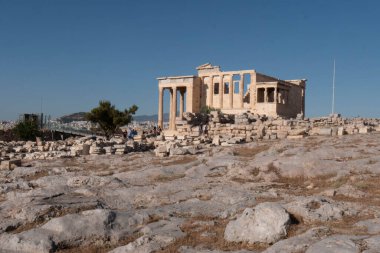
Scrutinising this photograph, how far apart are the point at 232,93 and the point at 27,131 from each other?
27.3m

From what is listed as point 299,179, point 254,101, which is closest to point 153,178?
point 299,179

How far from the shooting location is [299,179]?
474 inches

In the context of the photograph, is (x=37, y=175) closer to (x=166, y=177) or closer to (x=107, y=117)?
(x=166, y=177)

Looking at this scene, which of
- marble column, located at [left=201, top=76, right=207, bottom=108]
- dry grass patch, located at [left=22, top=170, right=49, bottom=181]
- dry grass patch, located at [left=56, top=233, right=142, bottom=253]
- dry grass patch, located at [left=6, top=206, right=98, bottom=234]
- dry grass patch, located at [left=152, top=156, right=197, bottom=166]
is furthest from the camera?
marble column, located at [left=201, top=76, right=207, bottom=108]

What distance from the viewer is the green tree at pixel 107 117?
48.4m

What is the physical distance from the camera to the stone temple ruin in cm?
5231

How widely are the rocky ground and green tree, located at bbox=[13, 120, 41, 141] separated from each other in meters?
39.2

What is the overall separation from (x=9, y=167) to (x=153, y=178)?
8.09m

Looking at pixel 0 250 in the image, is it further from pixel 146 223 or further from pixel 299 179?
pixel 299 179

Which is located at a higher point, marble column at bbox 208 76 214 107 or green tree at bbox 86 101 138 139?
marble column at bbox 208 76 214 107

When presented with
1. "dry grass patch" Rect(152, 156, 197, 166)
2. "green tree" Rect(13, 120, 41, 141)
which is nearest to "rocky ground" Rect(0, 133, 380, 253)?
"dry grass patch" Rect(152, 156, 197, 166)

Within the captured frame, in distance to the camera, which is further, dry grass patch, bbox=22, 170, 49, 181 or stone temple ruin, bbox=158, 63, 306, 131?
stone temple ruin, bbox=158, 63, 306, 131

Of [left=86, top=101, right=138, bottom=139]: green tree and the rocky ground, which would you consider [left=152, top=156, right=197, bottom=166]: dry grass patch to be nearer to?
the rocky ground

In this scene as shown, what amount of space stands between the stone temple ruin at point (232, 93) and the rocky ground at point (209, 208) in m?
36.4
